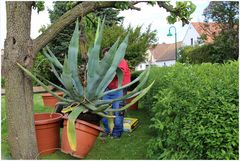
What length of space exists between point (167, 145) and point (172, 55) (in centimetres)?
5444

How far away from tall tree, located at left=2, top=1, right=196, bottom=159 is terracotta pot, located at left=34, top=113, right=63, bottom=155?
0.24 meters

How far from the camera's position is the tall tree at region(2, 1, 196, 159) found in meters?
4.16

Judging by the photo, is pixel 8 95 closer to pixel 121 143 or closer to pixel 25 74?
pixel 25 74

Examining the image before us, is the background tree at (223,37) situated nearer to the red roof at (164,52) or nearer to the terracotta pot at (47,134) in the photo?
the terracotta pot at (47,134)

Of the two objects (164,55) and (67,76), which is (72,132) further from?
(164,55)

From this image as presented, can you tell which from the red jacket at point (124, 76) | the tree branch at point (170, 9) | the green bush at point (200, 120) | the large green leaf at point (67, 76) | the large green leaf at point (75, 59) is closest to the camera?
the green bush at point (200, 120)

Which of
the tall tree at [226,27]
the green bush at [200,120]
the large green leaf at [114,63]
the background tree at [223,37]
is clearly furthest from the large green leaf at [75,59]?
the tall tree at [226,27]

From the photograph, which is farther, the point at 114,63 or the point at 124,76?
the point at 124,76

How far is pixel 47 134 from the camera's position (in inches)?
182

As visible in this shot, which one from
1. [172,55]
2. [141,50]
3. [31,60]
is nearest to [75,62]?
[31,60]

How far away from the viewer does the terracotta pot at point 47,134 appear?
4.55 metres

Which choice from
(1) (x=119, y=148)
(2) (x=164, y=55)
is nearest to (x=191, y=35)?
(2) (x=164, y=55)

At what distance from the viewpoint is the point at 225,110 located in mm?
3285

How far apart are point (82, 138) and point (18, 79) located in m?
1.10
